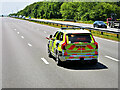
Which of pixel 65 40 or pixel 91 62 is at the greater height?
pixel 65 40

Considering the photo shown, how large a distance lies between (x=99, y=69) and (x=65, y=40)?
73.8 inches

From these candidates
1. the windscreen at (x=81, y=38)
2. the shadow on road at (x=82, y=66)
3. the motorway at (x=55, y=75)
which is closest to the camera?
the motorway at (x=55, y=75)

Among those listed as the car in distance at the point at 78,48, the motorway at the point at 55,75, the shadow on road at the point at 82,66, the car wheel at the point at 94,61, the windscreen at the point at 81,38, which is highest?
the windscreen at the point at 81,38

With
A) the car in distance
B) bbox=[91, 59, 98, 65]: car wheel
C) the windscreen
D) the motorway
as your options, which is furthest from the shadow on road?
the windscreen

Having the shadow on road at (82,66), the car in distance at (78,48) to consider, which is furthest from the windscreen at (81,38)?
the shadow on road at (82,66)

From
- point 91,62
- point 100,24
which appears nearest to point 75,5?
point 100,24

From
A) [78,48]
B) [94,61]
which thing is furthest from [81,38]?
[94,61]

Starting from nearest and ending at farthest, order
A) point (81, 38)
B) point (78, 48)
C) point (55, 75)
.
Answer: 1. point (55, 75)
2. point (78, 48)
3. point (81, 38)

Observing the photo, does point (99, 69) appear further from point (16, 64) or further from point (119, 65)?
point (16, 64)

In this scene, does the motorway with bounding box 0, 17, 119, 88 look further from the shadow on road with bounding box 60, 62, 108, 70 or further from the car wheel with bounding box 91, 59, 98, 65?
the car wheel with bounding box 91, 59, 98, 65

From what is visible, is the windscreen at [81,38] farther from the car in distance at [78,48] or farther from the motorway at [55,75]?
the motorway at [55,75]

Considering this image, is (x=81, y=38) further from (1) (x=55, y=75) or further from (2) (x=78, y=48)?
(1) (x=55, y=75)

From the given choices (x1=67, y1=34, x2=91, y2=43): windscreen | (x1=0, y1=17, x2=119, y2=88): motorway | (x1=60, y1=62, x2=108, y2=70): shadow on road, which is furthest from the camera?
(x1=67, y1=34, x2=91, y2=43): windscreen

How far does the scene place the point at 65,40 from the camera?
10.6m
